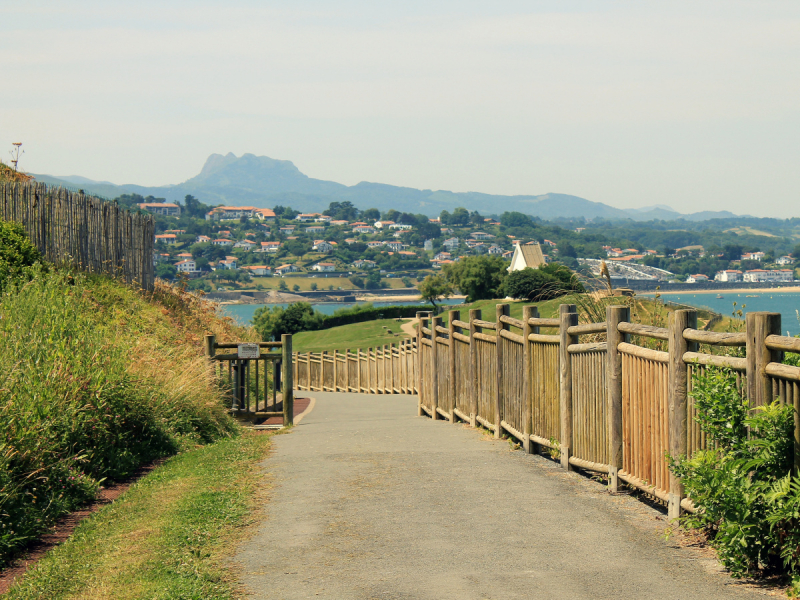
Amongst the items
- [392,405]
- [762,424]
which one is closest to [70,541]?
[762,424]

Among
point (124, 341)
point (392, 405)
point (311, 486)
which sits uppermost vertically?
point (124, 341)

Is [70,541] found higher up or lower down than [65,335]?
lower down

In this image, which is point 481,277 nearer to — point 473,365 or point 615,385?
point 473,365

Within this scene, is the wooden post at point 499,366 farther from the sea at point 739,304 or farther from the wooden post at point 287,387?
the wooden post at point 287,387

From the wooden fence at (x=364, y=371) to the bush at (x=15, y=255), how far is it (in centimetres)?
1268

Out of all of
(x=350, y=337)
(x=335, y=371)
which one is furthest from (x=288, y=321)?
(x=335, y=371)

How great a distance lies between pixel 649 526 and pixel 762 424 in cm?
194

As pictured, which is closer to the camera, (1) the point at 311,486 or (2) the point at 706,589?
(2) the point at 706,589

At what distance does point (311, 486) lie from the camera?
8.48 meters

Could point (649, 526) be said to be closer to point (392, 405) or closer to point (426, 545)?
point (426, 545)

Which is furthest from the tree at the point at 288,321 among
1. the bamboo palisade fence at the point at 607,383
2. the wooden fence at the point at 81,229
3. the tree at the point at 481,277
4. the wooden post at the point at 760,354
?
the wooden post at the point at 760,354

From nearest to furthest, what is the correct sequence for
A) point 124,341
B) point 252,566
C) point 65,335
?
1. point 252,566
2. point 65,335
3. point 124,341

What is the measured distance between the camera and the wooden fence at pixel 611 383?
5.40 metres

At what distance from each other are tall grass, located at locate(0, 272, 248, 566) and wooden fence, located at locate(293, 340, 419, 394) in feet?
38.9
